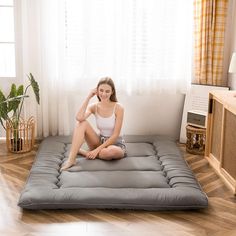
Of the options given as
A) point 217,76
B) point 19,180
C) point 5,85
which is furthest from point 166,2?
point 19,180

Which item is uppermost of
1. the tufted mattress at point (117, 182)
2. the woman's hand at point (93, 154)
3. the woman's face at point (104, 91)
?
the woman's face at point (104, 91)

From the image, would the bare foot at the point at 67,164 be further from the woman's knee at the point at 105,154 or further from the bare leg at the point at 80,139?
the woman's knee at the point at 105,154

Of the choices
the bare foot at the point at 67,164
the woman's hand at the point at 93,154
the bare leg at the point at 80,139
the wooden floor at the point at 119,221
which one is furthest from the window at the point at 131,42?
the wooden floor at the point at 119,221

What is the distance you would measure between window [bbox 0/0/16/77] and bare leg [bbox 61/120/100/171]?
3.96 feet

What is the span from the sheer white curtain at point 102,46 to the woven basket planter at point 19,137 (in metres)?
0.30

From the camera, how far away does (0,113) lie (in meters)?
4.22

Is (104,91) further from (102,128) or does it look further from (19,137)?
(19,137)

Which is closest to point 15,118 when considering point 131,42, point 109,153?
point 109,153

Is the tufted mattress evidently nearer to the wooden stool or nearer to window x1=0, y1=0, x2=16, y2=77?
the wooden stool

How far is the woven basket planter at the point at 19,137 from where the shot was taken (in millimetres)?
4312

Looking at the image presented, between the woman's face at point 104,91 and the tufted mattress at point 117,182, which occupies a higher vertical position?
the woman's face at point 104,91

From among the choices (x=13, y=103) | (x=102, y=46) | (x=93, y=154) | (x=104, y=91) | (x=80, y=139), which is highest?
(x=102, y=46)

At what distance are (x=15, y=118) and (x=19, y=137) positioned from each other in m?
0.18

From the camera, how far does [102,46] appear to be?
4492 millimetres
